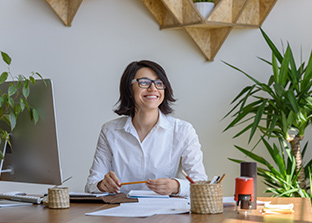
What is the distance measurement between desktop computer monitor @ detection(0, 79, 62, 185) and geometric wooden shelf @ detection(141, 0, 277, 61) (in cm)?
187

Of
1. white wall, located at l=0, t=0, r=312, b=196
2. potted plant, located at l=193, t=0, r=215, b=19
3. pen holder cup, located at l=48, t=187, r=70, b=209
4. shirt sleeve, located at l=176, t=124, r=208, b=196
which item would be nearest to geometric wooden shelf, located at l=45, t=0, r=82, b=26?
white wall, located at l=0, t=0, r=312, b=196

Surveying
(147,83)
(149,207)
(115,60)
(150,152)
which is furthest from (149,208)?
(115,60)

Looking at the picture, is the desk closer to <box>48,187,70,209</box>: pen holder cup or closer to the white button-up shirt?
<box>48,187,70,209</box>: pen holder cup

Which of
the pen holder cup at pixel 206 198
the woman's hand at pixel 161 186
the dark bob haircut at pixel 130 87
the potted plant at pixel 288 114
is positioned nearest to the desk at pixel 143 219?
the pen holder cup at pixel 206 198

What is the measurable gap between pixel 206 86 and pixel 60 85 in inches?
49.4

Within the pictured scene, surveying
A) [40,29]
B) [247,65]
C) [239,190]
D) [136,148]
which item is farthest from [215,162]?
[239,190]

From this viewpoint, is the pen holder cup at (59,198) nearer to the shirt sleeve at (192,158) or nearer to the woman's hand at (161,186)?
the woman's hand at (161,186)

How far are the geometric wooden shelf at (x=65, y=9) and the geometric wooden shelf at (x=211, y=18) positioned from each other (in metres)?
0.61

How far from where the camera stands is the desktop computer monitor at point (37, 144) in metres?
1.99

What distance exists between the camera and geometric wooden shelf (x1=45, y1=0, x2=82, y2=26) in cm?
417

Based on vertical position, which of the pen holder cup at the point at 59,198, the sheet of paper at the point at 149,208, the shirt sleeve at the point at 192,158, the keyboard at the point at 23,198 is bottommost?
the keyboard at the point at 23,198

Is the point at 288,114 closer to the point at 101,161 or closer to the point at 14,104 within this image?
the point at 101,161

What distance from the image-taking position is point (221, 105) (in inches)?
155

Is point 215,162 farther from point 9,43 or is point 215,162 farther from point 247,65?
point 9,43
